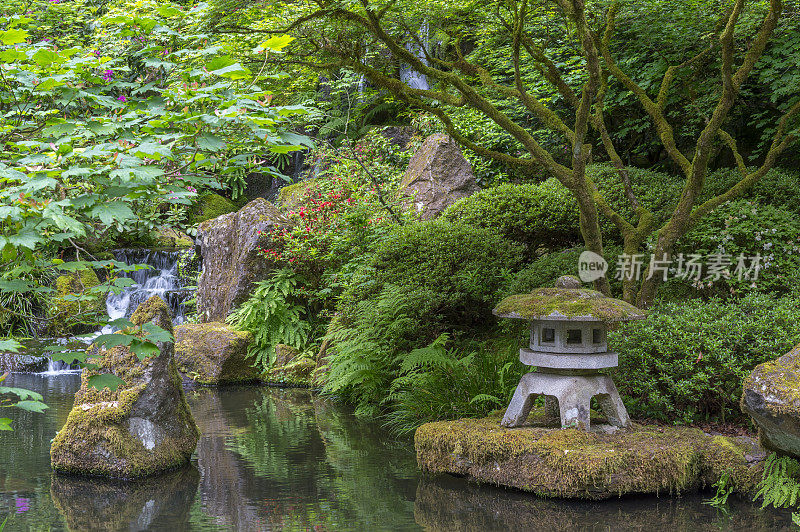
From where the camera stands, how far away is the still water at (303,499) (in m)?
4.77

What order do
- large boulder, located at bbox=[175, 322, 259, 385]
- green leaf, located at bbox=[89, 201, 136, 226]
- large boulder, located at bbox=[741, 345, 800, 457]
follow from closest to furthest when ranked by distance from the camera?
green leaf, located at bbox=[89, 201, 136, 226]
large boulder, located at bbox=[741, 345, 800, 457]
large boulder, located at bbox=[175, 322, 259, 385]

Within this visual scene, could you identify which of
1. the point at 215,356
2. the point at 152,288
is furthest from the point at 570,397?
the point at 152,288

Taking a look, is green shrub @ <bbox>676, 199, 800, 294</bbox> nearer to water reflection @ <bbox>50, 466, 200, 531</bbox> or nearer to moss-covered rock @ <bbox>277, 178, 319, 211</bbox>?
water reflection @ <bbox>50, 466, 200, 531</bbox>

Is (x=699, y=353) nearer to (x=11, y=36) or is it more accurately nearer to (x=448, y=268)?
(x=448, y=268)

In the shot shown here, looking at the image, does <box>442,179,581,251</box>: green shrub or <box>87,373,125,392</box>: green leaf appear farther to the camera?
<box>442,179,581,251</box>: green shrub

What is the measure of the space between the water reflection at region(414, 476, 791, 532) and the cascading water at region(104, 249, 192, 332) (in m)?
10.0

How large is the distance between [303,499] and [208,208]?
14.3 meters

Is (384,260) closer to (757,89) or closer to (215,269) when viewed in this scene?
(215,269)

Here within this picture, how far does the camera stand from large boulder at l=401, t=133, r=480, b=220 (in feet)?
37.3

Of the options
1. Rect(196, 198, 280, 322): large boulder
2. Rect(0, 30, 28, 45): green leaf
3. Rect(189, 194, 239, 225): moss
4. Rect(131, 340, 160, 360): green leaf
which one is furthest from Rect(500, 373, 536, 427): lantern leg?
Rect(189, 194, 239, 225): moss

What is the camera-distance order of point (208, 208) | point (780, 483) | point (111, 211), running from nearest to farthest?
point (111, 211)
point (780, 483)
point (208, 208)

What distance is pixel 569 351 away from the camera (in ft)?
18.4

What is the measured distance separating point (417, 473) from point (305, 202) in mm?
7513

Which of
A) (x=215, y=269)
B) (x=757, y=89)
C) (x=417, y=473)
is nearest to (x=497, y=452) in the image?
(x=417, y=473)
